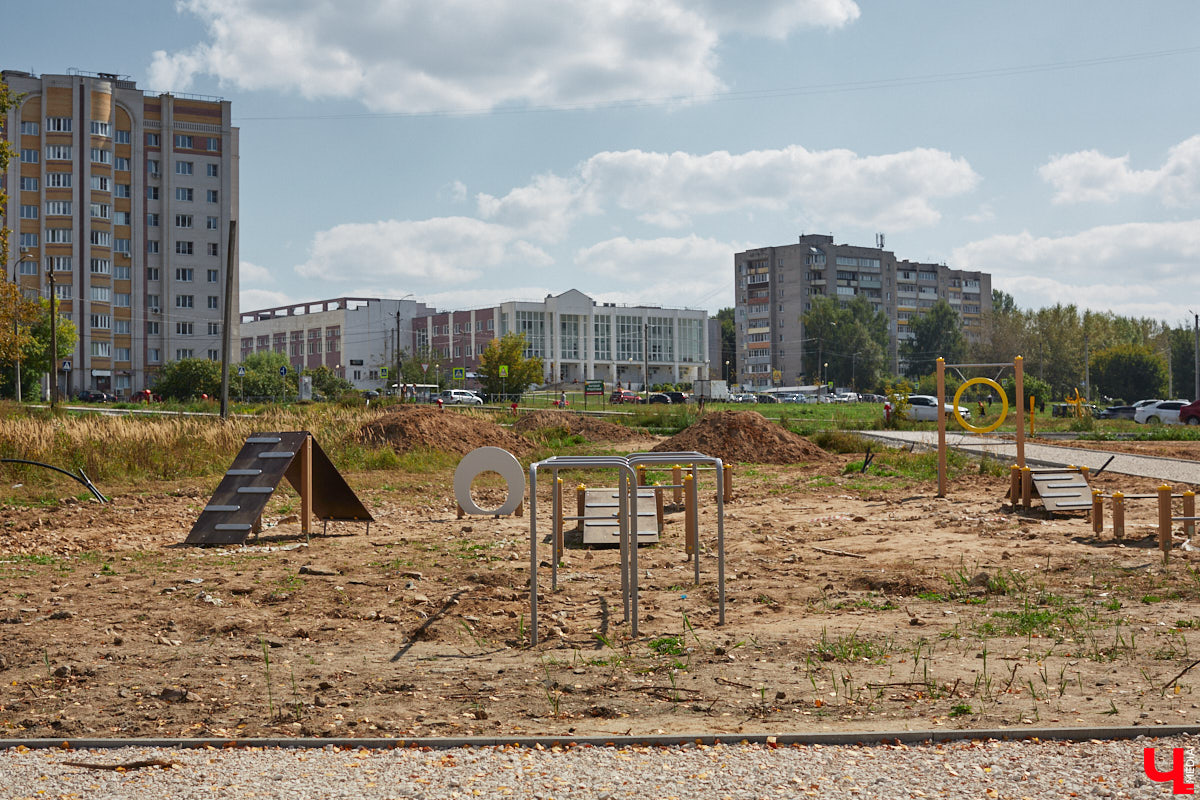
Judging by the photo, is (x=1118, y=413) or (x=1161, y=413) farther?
(x=1118, y=413)

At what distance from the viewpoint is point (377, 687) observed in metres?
5.34

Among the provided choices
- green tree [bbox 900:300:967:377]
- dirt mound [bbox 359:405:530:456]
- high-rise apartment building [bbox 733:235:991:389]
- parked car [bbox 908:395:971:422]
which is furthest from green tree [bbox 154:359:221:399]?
green tree [bbox 900:300:967:377]

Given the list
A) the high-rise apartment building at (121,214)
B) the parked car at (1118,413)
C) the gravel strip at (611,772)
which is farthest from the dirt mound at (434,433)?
the high-rise apartment building at (121,214)

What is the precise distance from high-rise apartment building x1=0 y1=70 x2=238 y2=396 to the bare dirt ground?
75618mm

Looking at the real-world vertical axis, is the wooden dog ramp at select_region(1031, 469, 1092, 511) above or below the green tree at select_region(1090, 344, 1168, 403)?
below

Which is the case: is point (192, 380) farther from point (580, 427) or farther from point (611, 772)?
point (611, 772)

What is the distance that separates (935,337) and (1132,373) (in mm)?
42474

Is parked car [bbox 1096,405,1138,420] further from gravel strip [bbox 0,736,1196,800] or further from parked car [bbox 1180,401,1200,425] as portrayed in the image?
gravel strip [bbox 0,736,1196,800]

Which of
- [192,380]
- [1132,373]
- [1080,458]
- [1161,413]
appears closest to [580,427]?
[1080,458]

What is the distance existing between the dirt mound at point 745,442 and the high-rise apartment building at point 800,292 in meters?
99.5

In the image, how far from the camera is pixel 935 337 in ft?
388

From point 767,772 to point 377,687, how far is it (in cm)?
232

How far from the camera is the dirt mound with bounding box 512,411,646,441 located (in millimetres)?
30250

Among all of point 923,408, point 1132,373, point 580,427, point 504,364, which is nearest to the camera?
point 580,427
